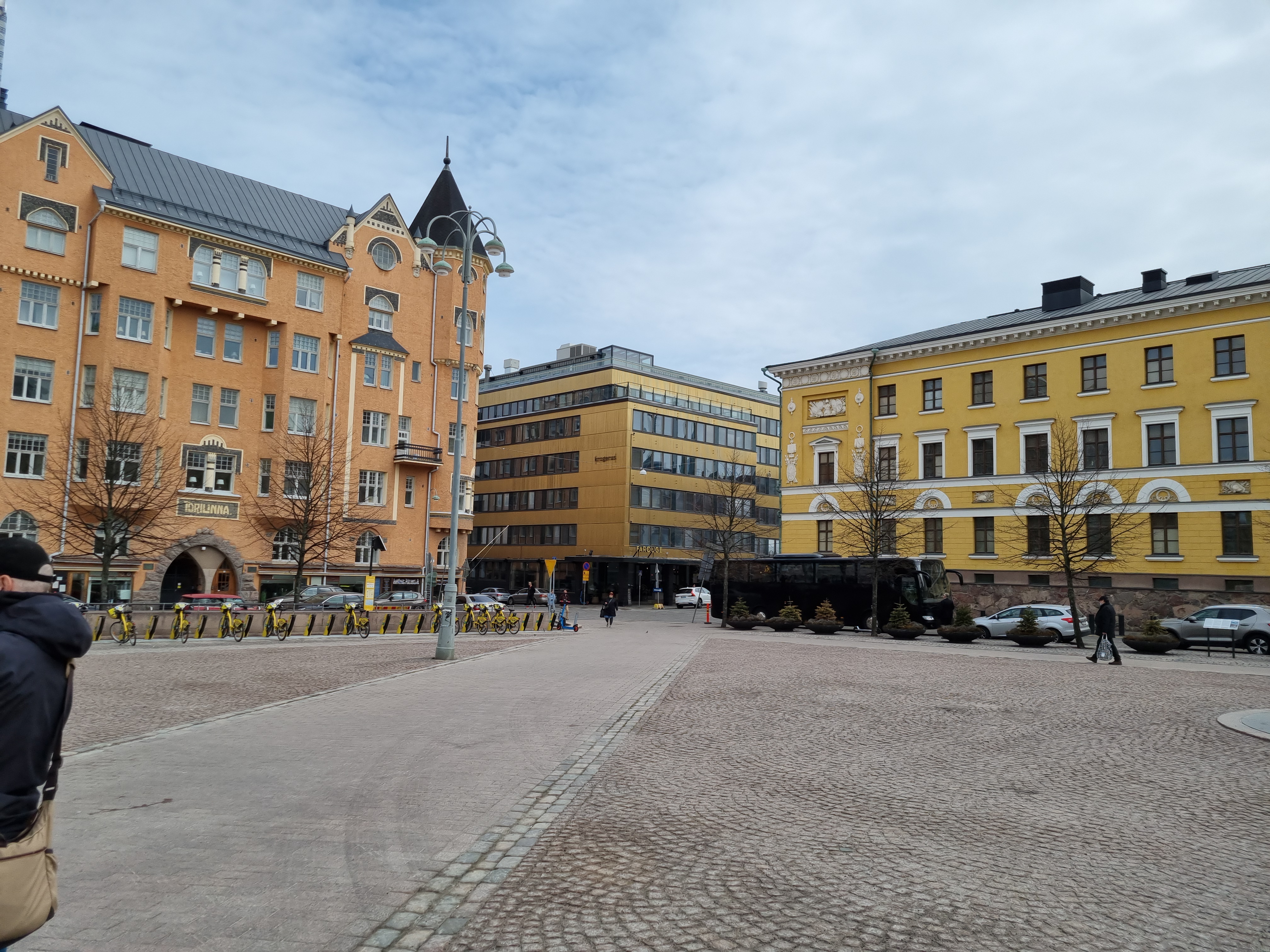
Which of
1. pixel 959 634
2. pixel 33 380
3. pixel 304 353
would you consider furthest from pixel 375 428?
pixel 959 634

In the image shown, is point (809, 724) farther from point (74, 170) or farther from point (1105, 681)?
point (74, 170)

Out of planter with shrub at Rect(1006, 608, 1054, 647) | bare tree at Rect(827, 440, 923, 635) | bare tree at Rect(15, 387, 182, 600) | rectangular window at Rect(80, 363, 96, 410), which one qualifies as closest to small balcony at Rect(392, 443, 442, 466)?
bare tree at Rect(15, 387, 182, 600)

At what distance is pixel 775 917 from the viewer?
16.9 feet

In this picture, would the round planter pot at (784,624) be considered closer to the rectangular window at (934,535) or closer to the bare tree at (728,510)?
the rectangular window at (934,535)

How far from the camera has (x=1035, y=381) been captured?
4659 centimetres

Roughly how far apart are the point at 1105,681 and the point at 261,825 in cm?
1770

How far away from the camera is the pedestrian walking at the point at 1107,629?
2423 cm

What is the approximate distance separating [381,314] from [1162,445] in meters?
38.6

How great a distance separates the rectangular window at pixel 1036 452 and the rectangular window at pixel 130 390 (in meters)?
40.8

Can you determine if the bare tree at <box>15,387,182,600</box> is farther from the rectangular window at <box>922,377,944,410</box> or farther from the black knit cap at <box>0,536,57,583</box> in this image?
the rectangular window at <box>922,377,944,410</box>

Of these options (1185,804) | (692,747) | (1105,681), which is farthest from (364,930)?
(1105,681)

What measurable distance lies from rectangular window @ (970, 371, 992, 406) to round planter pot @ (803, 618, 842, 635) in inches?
667

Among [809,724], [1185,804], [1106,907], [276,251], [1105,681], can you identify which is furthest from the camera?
[276,251]

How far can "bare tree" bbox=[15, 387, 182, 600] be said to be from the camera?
36.1 metres
